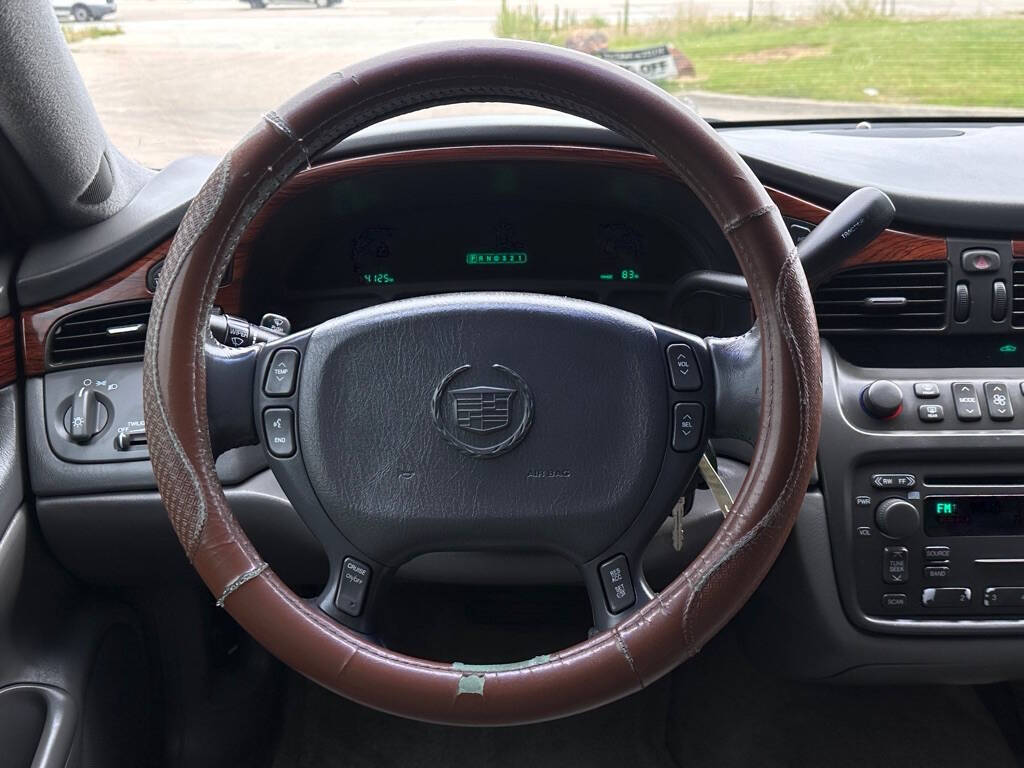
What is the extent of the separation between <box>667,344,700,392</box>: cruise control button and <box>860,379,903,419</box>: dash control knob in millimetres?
498

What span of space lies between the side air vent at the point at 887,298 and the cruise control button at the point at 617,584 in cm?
67

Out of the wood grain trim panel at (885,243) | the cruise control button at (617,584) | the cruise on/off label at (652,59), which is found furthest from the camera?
the wood grain trim panel at (885,243)

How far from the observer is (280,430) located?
3.62 ft

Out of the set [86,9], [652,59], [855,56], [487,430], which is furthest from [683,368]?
[86,9]

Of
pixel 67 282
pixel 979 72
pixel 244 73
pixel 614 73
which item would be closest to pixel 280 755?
pixel 67 282

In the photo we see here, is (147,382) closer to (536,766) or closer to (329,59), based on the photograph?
(329,59)

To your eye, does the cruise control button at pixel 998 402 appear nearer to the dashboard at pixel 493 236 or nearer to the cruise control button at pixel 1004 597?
the cruise control button at pixel 1004 597

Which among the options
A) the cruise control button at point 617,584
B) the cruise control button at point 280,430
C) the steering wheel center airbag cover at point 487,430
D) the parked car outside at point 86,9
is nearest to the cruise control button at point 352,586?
the steering wheel center airbag cover at point 487,430

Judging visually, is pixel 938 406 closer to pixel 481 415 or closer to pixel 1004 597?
pixel 1004 597

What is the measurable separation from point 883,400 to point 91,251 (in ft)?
4.33

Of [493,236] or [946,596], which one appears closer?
[946,596]

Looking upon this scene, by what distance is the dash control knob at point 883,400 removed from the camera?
143 centimetres

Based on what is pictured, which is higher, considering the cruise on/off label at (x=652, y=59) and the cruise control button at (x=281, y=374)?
the cruise on/off label at (x=652, y=59)

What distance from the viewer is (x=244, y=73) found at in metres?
1.61
